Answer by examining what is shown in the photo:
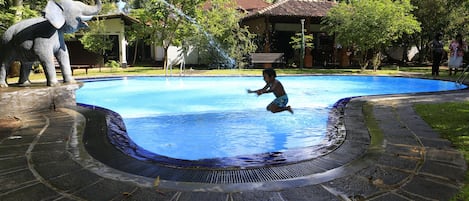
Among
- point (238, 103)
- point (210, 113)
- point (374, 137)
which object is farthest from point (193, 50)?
point (374, 137)

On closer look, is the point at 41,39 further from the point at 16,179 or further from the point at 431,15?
the point at 431,15

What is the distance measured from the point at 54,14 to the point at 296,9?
49.2 ft

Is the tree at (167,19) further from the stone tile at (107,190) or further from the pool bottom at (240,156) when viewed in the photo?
the stone tile at (107,190)

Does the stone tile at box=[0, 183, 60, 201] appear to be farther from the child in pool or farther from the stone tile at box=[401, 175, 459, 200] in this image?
the child in pool

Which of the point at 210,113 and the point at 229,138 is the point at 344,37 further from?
the point at 229,138

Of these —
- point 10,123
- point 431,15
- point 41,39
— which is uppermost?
point 431,15

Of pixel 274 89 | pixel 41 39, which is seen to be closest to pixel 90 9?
pixel 41 39

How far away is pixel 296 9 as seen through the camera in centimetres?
2081

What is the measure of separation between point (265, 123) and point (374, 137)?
2838mm

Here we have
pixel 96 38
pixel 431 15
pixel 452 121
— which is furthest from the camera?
pixel 431 15

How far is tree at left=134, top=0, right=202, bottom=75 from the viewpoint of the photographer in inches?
675

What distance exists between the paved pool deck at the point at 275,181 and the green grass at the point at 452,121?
0.29ft

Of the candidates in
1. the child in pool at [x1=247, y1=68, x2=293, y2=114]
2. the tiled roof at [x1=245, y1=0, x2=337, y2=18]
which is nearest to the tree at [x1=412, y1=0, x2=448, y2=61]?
the tiled roof at [x1=245, y1=0, x2=337, y2=18]

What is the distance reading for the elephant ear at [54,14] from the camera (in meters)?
8.71
